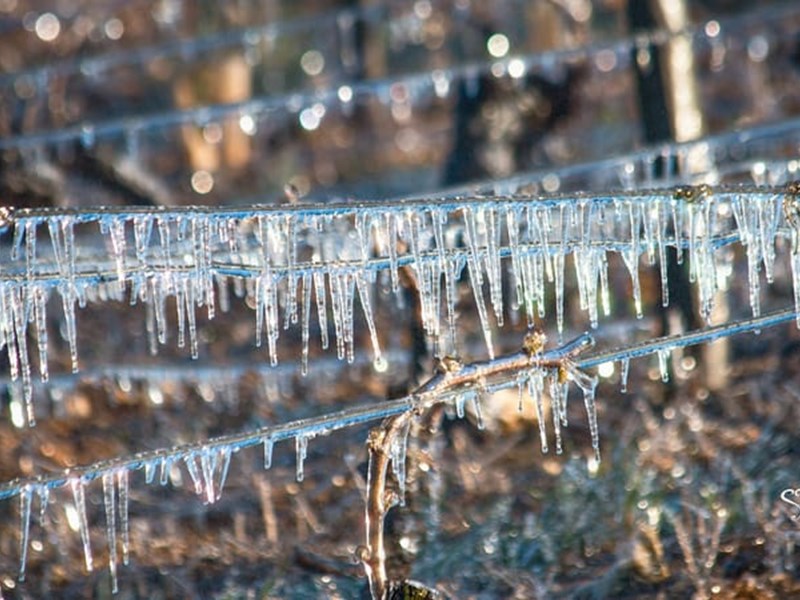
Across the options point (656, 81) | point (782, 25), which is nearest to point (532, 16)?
point (782, 25)

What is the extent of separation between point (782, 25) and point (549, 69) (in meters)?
6.40

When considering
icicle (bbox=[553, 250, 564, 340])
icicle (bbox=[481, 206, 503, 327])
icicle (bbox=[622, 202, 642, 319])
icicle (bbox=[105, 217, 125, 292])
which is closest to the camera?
icicle (bbox=[105, 217, 125, 292])

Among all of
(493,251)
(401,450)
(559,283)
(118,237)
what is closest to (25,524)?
(118,237)

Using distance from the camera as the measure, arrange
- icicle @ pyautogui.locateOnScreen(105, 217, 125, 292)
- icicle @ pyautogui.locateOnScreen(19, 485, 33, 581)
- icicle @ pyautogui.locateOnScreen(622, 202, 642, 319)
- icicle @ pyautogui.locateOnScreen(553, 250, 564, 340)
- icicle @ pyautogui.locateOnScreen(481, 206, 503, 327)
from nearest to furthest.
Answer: icicle @ pyautogui.locateOnScreen(19, 485, 33, 581) → icicle @ pyautogui.locateOnScreen(105, 217, 125, 292) → icicle @ pyautogui.locateOnScreen(481, 206, 503, 327) → icicle @ pyautogui.locateOnScreen(622, 202, 642, 319) → icicle @ pyautogui.locateOnScreen(553, 250, 564, 340)

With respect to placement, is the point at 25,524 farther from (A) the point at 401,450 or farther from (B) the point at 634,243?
(B) the point at 634,243

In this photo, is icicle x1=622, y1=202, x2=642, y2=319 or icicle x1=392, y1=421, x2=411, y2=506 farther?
icicle x1=622, y1=202, x2=642, y2=319

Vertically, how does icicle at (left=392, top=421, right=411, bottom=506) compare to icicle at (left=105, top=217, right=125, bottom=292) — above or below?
below

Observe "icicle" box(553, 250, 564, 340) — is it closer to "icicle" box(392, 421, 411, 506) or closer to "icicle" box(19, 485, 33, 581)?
"icicle" box(392, 421, 411, 506)

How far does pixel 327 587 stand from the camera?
20.5ft

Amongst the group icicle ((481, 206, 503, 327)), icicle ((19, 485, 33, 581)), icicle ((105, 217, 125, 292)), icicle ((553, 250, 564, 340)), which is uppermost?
icicle ((105, 217, 125, 292))

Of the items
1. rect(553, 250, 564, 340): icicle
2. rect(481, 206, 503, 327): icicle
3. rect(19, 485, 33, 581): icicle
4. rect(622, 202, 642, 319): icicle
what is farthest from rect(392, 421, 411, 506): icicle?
rect(19, 485, 33, 581): icicle

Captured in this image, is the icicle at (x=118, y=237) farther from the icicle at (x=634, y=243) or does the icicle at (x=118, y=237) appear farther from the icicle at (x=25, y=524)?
the icicle at (x=634, y=243)

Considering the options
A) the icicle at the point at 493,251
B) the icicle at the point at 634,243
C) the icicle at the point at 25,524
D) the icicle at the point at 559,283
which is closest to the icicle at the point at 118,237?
the icicle at the point at 25,524

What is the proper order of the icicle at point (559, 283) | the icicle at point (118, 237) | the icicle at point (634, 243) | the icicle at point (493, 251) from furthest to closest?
the icicle at point (559, 283)
the icicle at point (634, 243)
the icicle at point (493, 251)
the icicle at point (118, 237)
